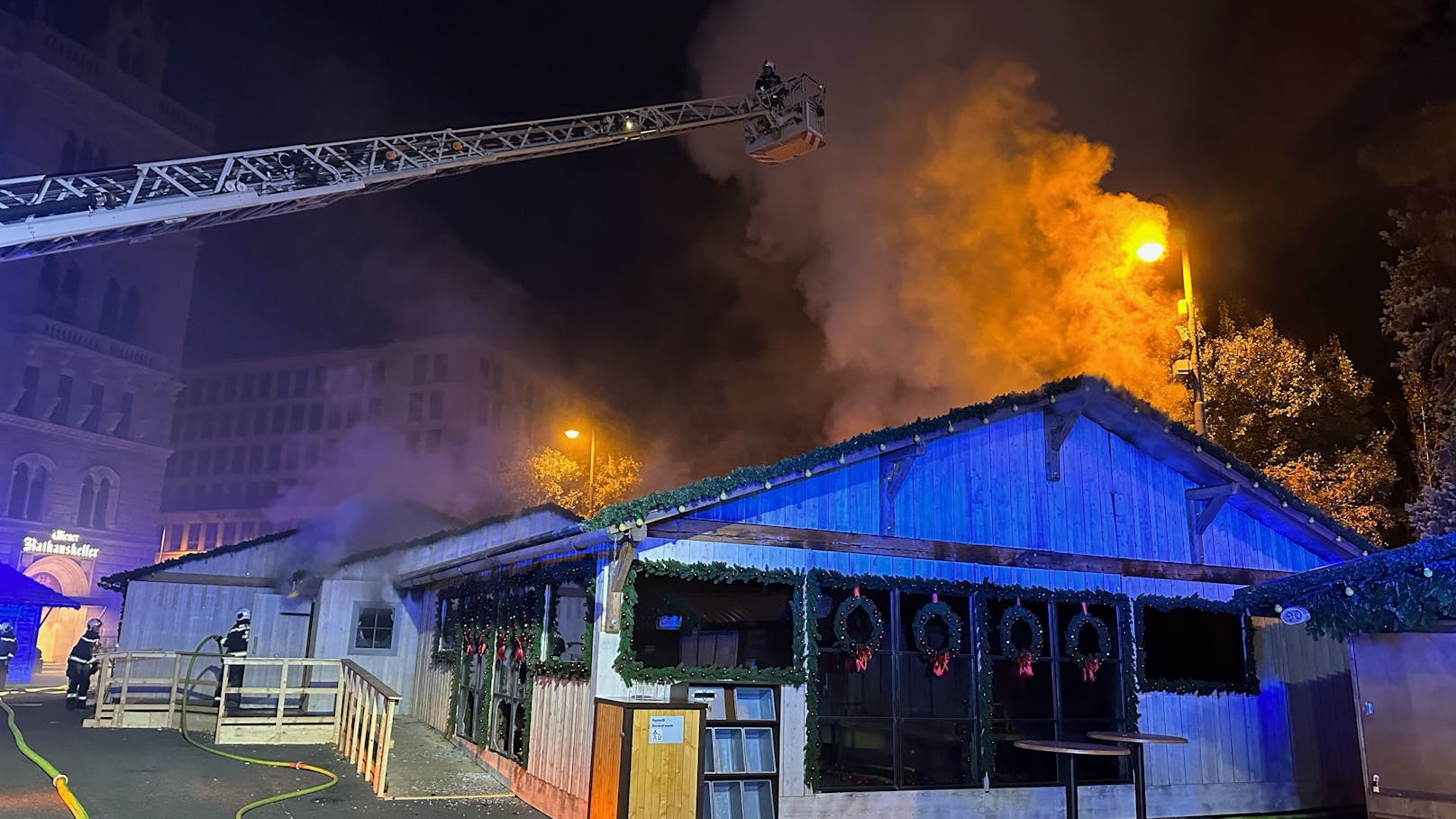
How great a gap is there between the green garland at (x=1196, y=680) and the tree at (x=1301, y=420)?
1327cm

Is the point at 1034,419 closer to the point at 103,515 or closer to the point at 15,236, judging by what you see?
the point at 15,236

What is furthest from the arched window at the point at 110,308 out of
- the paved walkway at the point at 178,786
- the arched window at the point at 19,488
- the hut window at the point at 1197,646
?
the hut window at the point at 1197,646

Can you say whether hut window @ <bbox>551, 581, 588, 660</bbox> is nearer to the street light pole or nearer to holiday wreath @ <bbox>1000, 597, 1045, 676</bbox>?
holiday wreath @ <bbox>1000, 597, 1045, 676</bbox>

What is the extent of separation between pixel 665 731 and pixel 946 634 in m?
3.64

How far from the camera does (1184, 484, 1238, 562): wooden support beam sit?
11.7 metres

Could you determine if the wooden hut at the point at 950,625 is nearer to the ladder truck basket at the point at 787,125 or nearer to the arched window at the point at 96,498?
the ladder truck basket at the point at 787,125

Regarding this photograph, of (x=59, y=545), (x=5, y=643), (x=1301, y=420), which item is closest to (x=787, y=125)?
(x=1301, y=420)

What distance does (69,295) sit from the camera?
138 feet

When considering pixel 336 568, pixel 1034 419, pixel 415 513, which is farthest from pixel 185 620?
pixel 1034 419

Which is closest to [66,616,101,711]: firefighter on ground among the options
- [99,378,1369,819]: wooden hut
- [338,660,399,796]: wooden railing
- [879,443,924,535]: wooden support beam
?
[338,660,399,796]: wooden railing

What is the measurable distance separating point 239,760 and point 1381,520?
80.6ft

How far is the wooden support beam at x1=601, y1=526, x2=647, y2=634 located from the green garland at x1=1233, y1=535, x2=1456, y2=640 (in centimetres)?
676

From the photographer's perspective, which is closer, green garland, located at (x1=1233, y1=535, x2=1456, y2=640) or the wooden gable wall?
green garland, located at (x1=1233, y1=535, x2=1456, y2=640)

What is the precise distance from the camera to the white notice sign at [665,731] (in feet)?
25.8
